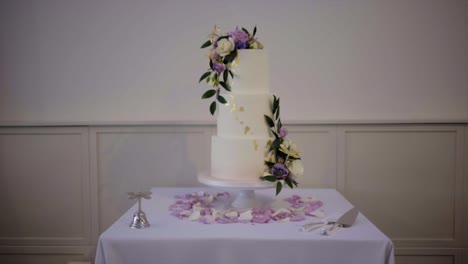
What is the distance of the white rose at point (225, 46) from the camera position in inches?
79.3

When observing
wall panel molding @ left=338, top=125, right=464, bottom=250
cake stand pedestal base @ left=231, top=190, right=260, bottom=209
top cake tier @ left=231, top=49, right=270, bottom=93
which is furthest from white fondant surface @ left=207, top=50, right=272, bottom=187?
wall panel molding @ left=338, top=125, right=464, bottom=250

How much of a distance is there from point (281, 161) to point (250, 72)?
0.44 m

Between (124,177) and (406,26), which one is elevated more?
(406,26)

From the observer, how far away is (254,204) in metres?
2.13

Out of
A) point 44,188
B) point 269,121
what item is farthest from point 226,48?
point 44,188

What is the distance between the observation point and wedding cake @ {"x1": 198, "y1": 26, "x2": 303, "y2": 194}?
206 centimetres

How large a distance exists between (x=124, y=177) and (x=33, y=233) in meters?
0.74

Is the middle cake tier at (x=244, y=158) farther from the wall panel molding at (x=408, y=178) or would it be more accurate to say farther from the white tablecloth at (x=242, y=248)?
the wall panel molding at (x=408, y=178)

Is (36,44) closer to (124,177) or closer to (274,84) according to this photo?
(124,177)

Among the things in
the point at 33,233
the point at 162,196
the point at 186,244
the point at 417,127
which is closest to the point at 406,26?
the point at 417,127

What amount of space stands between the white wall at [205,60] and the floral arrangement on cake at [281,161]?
841 mm

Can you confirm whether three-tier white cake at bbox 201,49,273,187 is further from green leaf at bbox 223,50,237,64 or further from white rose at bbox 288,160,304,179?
white rose at bbox 288,160,304,179

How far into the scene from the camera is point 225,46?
6.60ft

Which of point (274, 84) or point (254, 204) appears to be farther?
point (274, 84)
